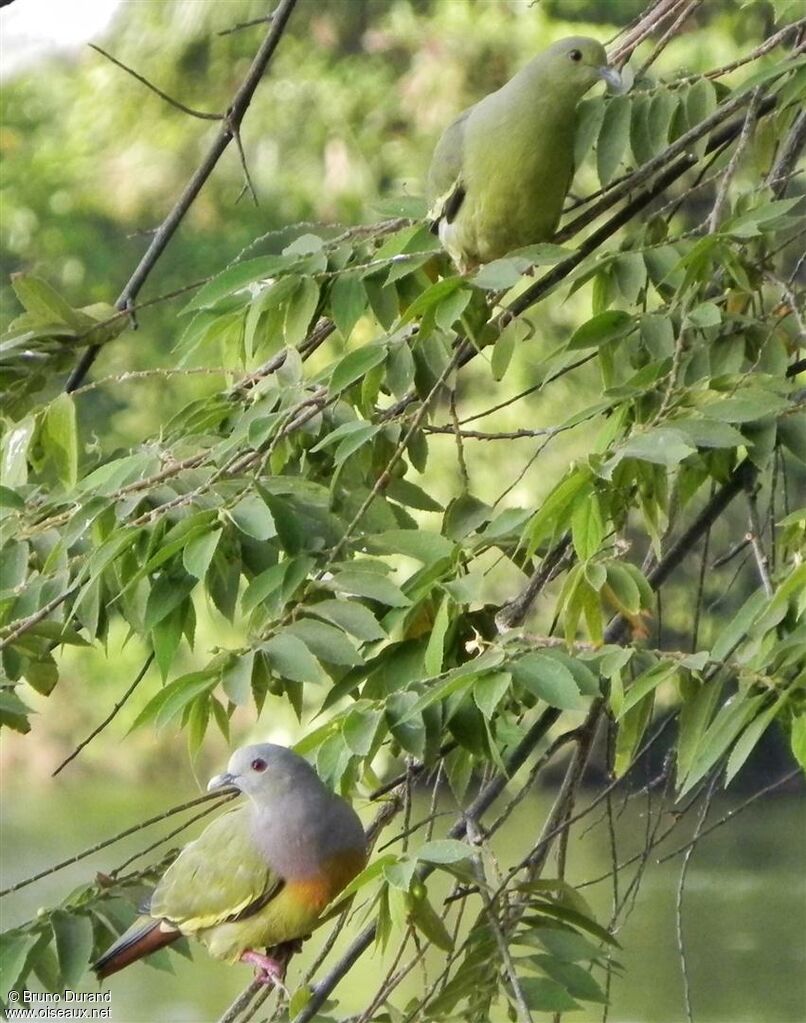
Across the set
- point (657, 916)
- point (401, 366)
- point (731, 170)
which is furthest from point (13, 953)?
point (657, 916)

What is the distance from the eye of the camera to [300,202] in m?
4.63

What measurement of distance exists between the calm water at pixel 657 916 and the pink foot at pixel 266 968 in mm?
2080

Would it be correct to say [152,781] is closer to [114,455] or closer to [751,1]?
[114,455]

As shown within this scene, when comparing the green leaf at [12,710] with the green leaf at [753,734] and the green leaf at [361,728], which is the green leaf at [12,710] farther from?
the green leaf at [753,734]

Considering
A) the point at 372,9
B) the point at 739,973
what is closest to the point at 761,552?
the point at 739,973

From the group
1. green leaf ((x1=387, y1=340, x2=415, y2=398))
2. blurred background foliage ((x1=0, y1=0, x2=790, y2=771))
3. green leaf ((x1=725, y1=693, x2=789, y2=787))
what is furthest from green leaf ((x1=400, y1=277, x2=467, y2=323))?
blurred background foliage ((x1=0, y1=0, x2=790, y2=771))

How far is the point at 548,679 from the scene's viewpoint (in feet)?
2.48

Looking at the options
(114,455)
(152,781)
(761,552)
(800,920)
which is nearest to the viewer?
(761,552)

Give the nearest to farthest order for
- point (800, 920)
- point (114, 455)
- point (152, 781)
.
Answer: point (114, 455) < point (800, 920) < point (152, 781)

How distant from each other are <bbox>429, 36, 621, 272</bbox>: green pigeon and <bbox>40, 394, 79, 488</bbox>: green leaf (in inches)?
12.6

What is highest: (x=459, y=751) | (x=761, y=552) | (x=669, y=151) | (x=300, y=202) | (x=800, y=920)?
(x=669, y=151)

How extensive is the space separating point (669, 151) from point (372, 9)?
13.5 feet

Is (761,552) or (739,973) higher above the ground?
(761,552)

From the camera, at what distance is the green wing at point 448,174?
114cm
